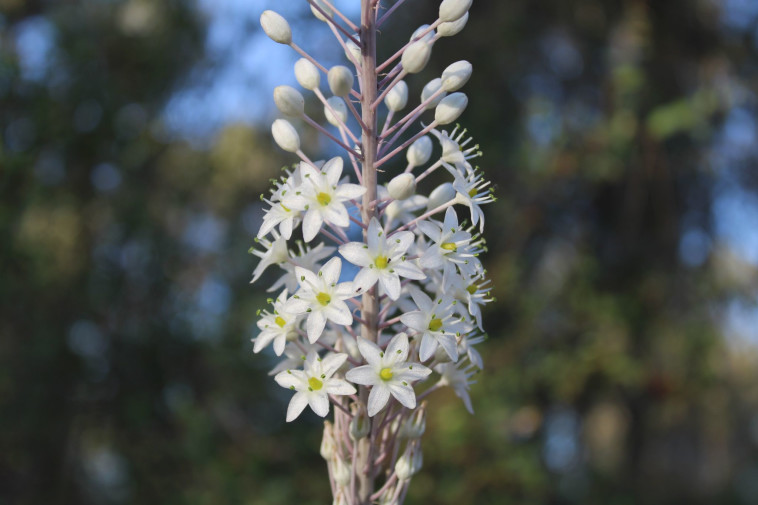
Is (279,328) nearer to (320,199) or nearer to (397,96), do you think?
(320,199)

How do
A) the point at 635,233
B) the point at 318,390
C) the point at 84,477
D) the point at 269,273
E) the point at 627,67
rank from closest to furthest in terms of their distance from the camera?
the point at 318,390 < the point at 627,67 < the point at 269,273 < the point at 635,233 < the point at 84,477

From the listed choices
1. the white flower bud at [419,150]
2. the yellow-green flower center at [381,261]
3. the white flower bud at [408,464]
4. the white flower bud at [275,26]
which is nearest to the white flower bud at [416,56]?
the white flower bud at [419,150]

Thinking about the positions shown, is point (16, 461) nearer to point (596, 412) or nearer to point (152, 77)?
point (152, 77)

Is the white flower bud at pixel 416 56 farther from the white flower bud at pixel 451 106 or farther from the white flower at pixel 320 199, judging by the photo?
the white flower at pixel 320 199

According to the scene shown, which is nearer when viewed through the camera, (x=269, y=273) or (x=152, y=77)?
(x=269, y=273)

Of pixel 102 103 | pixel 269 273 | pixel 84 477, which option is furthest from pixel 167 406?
pixel 102 103

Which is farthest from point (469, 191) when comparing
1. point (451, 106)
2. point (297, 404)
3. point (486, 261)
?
point (486, 261)
